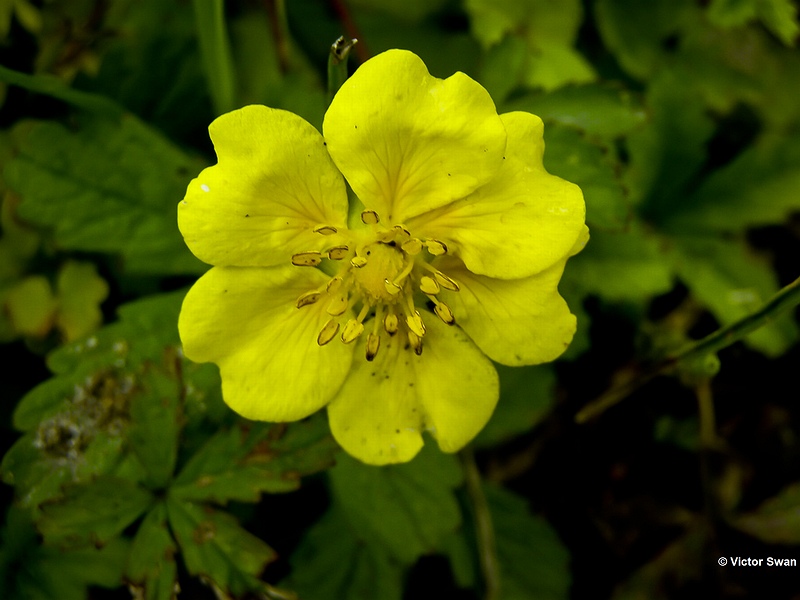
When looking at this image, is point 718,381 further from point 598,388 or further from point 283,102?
point 283,102

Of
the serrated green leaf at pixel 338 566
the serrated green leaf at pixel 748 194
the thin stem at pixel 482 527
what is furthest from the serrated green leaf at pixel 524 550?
the serrated green leaf at pixel 748 194

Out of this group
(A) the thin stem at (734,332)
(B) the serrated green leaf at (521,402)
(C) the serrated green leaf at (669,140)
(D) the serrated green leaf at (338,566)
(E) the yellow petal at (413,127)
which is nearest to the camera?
(E) the yellow petal at (413,127)

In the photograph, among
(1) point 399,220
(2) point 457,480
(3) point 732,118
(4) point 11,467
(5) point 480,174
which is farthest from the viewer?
(3) point 732,118

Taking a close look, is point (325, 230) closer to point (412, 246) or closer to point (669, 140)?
point (412, 246)

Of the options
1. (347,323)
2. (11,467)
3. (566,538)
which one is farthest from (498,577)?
(11,467)

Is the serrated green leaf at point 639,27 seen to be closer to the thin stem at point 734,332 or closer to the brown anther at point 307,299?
the thin stem at point 734,332

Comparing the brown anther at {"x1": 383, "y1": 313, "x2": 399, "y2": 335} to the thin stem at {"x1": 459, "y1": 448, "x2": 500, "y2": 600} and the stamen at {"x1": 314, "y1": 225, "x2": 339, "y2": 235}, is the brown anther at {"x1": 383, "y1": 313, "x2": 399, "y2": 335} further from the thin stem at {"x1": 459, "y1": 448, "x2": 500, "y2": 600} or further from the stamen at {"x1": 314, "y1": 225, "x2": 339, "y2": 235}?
the thin stem at {"x1": 459, "y1": 448, "x2": 500, "y2": 600}
